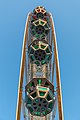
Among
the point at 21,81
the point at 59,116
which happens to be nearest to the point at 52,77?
the point at 21,81

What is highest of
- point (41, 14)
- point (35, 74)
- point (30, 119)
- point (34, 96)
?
point (41, 14)

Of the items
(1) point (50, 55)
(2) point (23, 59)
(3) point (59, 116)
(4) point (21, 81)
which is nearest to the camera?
(3) point (59, 116)

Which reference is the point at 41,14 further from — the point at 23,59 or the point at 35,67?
the point at 23,59

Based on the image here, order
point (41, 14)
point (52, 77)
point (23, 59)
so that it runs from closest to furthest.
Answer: point (23, 59) → point (52, 77) → point (41, 14)

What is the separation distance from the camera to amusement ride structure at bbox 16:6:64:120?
1952 cm

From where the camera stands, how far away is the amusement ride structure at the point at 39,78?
19.5 meters

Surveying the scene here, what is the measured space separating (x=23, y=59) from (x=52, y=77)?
4.55 m

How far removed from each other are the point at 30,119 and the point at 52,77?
397 cm

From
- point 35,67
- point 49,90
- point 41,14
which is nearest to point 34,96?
point 49,90

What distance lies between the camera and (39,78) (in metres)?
22.2

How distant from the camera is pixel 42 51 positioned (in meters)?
Result: 26.1

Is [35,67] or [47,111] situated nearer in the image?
[47,111]

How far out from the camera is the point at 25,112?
21.3 metres

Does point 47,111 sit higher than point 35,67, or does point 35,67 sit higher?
point 35,67
